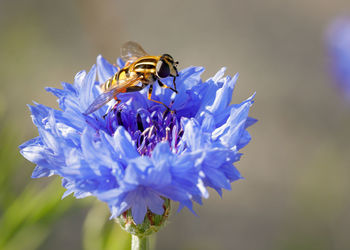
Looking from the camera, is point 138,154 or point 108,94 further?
point 108,94

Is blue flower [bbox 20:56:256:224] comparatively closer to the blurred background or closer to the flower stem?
the flower stem

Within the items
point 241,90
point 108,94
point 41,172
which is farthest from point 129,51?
point 241,90

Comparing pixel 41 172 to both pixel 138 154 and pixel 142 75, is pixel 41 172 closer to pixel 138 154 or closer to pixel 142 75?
pixel 138 154

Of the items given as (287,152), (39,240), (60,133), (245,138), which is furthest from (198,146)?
A: (287,152)

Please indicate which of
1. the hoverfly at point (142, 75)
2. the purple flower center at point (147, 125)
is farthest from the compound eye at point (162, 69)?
the purple flower center at point (147, 125)

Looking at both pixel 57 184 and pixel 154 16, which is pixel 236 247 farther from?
pixel 154 16

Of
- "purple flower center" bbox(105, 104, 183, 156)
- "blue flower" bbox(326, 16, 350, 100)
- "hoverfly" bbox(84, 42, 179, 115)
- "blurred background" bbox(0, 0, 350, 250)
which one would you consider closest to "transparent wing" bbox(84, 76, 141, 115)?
"hoverfly" bbox(84, 42, 179, 115)
